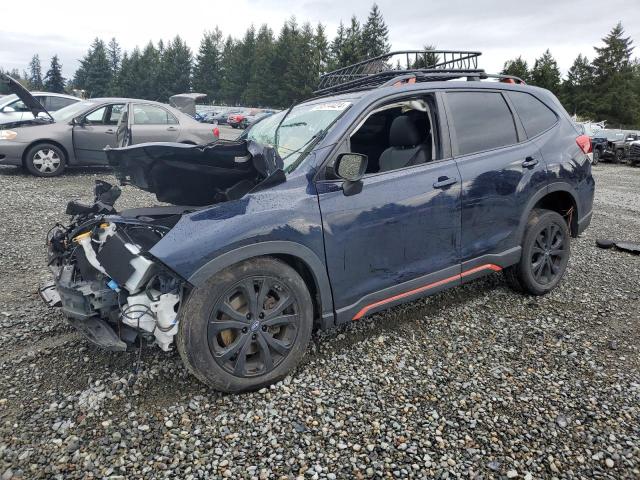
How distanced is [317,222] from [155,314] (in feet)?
3.57

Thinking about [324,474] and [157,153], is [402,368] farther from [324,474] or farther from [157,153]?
[157,153]

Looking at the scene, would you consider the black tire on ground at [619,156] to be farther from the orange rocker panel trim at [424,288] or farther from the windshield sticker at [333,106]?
the windshield sticker at [333,106]

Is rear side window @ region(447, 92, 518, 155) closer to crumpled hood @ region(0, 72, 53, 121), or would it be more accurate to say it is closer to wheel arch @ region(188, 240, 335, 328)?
wheel arch @ region(188, 240, 335, 328)

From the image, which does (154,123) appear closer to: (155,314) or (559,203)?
(155,314)

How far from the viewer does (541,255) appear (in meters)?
4.10

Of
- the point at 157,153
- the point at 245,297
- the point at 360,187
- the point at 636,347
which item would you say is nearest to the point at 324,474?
the point at 245,297

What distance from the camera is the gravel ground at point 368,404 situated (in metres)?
2.22

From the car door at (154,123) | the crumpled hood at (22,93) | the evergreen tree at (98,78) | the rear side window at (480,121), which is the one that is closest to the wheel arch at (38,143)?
the car door at (154,123)

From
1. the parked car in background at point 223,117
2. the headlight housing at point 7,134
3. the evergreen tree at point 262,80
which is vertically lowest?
the headlight housing at point 7,134

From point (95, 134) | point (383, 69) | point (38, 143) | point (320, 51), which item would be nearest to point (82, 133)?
point (95, 134)

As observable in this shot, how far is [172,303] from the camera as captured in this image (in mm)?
2529

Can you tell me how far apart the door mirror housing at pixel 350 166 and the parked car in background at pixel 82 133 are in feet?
22.2

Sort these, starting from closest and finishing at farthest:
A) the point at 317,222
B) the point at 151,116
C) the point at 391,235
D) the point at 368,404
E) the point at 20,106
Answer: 1. the point at 368,404
2. the point at 317,222
3. the point at 391,235
4. the point at 151,116
5. the point at 20,106

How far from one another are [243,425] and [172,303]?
79 cm
